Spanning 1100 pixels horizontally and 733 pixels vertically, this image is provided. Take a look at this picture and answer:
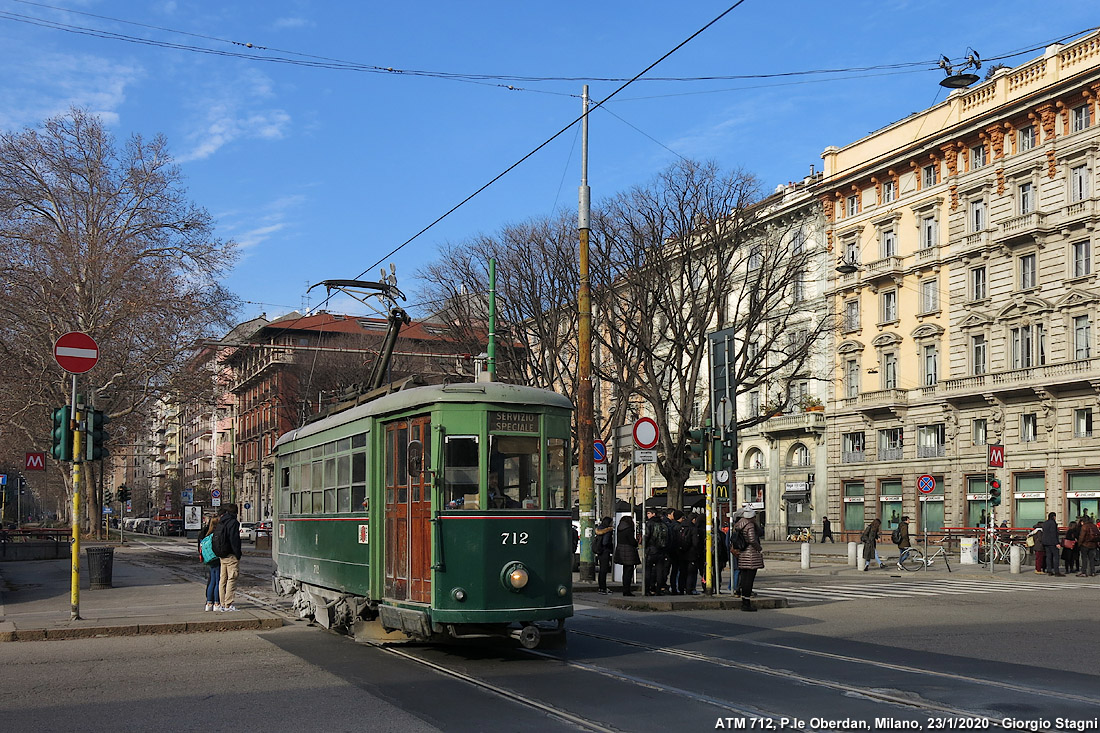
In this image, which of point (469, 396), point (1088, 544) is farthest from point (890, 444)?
point (469, 396)

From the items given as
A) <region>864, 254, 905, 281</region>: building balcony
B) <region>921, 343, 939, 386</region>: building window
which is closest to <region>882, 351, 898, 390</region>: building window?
<region>921, 343, 939, 386</region>: building window

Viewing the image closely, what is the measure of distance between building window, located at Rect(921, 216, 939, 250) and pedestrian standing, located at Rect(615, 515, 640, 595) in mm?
33741

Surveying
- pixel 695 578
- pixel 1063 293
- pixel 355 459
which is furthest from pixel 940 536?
pixel 355 459

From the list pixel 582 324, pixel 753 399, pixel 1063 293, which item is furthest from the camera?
pixel 753 399

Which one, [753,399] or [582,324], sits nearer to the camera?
[582,324]

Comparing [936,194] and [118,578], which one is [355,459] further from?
[936,194]

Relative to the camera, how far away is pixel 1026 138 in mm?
46062

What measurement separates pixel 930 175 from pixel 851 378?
35.6ft

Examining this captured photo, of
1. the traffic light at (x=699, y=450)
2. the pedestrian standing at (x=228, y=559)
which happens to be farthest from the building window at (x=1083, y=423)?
the pedestrian standing at (x=228, y=559)

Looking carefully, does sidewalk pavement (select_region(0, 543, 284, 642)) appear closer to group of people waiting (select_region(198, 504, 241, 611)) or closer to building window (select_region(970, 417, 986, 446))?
group of people waiting (select_region(198, 504, 241, 611))

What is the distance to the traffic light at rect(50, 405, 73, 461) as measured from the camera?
16625 mm

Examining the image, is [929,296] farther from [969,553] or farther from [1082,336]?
[969,553]

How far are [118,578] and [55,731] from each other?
20.5 metres

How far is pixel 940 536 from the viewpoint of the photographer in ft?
159
